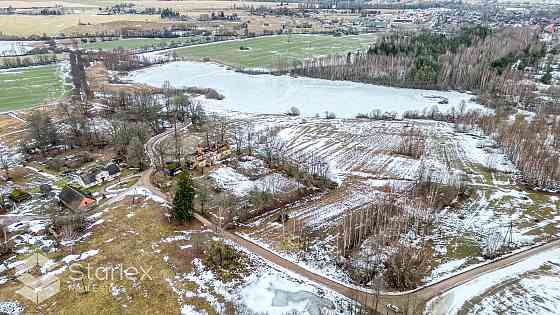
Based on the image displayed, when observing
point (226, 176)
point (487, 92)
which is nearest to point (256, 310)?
point (226, 176)

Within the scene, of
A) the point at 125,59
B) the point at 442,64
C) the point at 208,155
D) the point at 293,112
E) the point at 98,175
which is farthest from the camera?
the point at 125,59

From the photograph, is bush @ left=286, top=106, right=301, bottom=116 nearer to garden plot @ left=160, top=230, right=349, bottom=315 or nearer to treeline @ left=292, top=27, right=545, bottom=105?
treeline @ left=292, top=27, right=545, bottom=105

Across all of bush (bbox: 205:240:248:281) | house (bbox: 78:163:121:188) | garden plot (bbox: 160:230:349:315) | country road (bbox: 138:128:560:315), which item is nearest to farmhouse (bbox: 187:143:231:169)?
house (bbox: 78:163:121:188)

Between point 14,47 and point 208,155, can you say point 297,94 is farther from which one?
point 14,47

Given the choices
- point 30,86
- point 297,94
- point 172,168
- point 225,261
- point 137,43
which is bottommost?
point 225,261

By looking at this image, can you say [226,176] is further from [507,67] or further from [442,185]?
[507,67]

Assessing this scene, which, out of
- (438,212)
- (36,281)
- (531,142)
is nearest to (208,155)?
(36,281)
